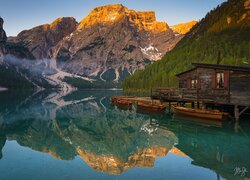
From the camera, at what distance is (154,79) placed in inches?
6344

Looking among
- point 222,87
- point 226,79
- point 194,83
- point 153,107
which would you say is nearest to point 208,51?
point 153,107

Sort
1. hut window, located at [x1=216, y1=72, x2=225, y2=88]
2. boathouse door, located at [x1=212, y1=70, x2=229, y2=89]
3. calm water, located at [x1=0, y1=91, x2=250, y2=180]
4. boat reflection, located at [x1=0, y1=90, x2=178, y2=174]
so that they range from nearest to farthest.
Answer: calm water, located at [x1=0, y1=91, x2=250, y2=180] → boat reflection, located at [x1=0, y1=90, x2=178, y2=174] → boathouse door, located at [x1=212, y1=70, x2=229, y2=89] → hut window, located at [x1=216, y1=72, x2=225, y2=88]

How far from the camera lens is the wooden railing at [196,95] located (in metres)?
39.8

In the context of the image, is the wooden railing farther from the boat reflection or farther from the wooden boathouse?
the boat reflection

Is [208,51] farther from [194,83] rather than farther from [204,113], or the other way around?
[204,113]

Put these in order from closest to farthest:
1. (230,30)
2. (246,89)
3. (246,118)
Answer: (246,89)
(246,118)
(230,30)

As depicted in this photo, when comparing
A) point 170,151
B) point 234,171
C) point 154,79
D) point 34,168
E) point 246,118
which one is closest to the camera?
point 234,171

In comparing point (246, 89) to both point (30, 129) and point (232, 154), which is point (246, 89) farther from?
point (30, 129)

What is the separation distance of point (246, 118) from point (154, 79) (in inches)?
4635

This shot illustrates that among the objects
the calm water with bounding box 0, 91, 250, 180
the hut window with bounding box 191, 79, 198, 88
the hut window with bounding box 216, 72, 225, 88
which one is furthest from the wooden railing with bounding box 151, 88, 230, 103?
the calm water with bounding box 0, 91, 250, 180

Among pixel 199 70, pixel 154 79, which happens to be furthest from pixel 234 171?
pixel 154 79

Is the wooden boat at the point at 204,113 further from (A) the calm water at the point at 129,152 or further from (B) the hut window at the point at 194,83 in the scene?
(B) the hut window at the point at 194,83

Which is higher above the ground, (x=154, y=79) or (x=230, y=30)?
(x=230, y=30)

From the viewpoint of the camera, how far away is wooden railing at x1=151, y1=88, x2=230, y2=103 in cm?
3984
